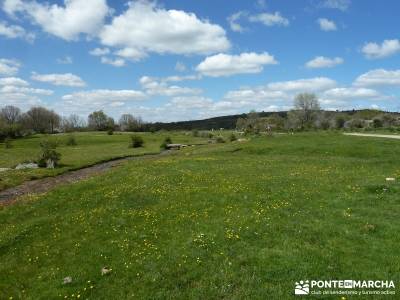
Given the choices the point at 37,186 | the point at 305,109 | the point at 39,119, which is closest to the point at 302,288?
the point at 37,186

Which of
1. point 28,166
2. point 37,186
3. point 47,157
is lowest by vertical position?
point 37,186

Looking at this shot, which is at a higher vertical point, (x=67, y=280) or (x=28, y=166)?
(x=67, y=280)

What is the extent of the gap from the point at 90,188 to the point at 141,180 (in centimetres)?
415

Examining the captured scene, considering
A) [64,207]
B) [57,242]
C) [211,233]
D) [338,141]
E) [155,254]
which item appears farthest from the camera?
[338,141]

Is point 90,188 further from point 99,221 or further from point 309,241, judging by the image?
point 309,241

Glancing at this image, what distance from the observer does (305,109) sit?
154 metres

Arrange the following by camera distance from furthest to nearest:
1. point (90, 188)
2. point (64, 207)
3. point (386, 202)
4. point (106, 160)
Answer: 1. point (106, 160)
2. point (90, 188)
3. point (64, 207)
4. point (386, 202)

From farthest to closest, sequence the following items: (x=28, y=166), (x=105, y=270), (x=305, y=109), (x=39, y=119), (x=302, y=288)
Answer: (x=39, y=119)
(x=305, y=109)
(x=28, y=166)
(x=105, y=270)
(x=302, y=288)

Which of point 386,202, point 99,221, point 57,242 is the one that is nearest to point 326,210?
point 386,202

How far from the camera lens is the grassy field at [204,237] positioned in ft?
42.2

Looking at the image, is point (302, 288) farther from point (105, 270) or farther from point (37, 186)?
point (37, 186)

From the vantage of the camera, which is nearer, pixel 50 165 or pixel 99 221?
pixel 99 221

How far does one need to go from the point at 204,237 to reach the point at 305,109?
14518cm

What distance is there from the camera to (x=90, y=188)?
31.9 metres
